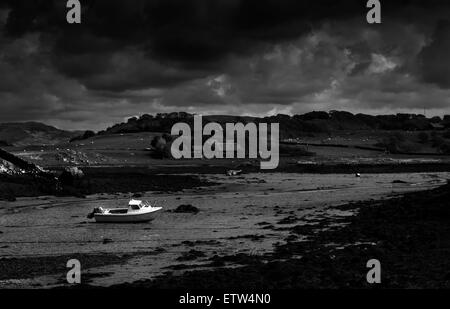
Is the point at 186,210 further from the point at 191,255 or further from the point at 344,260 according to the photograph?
the point at 344,260

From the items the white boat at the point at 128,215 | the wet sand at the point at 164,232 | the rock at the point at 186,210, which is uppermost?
the white boat at the point at 128,215

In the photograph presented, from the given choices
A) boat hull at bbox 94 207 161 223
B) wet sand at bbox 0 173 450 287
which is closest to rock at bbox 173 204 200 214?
wet sand at bbox 0 173 450 287

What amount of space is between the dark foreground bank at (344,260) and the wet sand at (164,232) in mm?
1092

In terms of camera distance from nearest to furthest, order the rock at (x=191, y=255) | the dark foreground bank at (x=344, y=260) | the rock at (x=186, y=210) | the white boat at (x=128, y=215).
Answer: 1. the dark foreground bank at (x=344, y=260)
2. the rock at (x=191, y=255)
3. the white boat at (x=128, y=215)
4. the rock at (x=186, y=210)

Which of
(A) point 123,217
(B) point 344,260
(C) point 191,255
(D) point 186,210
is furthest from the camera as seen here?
(D) point 186,210

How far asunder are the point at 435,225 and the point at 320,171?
71.1 meters

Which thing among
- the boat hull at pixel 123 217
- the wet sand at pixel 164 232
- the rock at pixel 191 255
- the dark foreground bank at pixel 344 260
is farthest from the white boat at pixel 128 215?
the rock at pixel 191 255

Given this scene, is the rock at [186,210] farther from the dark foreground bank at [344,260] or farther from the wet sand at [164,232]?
the dark foreground bank at [344,260]

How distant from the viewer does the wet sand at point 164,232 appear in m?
26.3

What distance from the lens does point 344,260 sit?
2623 cm

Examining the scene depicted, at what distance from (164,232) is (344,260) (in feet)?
48.6

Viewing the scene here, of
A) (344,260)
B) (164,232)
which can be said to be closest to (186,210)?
(164,232)

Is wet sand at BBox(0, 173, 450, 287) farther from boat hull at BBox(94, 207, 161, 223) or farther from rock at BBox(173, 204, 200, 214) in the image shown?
rock at BBox(173, 204, 200, 214)
